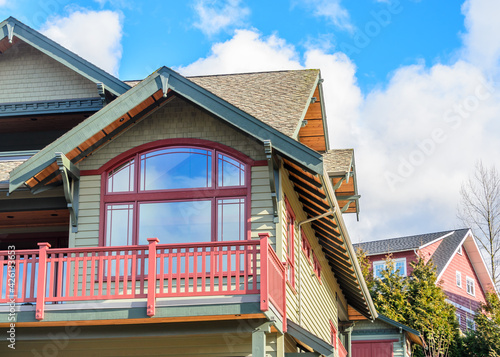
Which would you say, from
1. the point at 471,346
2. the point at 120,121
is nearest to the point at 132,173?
the point at 120,121

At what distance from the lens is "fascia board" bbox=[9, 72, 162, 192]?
1393cm

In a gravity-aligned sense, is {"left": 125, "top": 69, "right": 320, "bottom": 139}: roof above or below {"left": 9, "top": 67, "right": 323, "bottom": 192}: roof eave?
above

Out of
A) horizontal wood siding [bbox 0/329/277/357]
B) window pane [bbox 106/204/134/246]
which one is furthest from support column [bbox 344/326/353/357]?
window pane [bbox 106/204/134/246]

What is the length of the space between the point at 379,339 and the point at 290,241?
52.3 feet

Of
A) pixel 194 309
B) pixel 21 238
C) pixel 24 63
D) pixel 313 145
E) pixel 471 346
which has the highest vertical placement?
pixel 24 63

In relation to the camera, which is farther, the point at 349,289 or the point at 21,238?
the point at 349,289

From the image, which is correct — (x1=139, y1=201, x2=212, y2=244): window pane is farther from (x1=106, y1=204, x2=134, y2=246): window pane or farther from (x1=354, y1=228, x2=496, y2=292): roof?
Result: (x1=354, y1=228, x2=496, y2=292): roof

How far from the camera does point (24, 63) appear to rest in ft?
59.2

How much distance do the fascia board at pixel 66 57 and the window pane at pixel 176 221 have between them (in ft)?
10.7

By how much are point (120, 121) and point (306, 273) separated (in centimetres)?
572

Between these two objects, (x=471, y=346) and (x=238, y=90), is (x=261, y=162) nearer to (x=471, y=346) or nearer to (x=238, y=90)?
(x=238, y=90)

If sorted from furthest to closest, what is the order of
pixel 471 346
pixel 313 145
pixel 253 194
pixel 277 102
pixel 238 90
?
1. pixel 471 346
2. pixel 313 145
3. pixel 238 90
4. pixel 277 102
5. pixel 253 194

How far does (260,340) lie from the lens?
12633mm

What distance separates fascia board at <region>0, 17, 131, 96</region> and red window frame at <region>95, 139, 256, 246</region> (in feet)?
6.68
